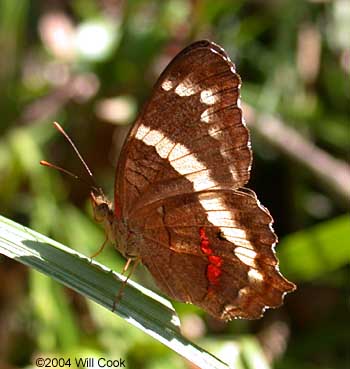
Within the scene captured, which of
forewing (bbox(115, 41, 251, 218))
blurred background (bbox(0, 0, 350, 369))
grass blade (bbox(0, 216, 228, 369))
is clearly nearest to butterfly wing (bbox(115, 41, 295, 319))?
forewing (bbox(115, 41, 251, 218))

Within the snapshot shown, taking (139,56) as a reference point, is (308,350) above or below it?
below

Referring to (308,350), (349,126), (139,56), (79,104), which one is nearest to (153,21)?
(139,56)

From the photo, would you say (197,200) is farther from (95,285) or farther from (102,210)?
(95,285)

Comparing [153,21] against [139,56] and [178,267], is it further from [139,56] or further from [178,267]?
[178,267]

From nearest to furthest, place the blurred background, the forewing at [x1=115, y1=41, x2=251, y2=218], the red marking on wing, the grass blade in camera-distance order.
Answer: the grass blade < the forewing at [x1=115, y1=41, x2=251, y2=218] < the red marking on wing < the blurred background

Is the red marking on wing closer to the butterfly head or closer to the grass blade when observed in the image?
the grass blade

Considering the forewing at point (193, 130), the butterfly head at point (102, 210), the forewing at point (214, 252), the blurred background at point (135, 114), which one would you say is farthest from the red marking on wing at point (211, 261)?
the blurred background at point (135, 114)

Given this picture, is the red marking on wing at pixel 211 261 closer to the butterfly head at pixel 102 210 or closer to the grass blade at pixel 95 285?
the grass blade at pixel 95 285
